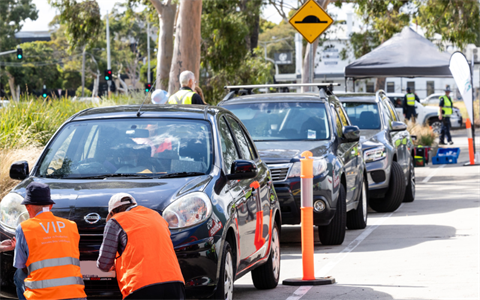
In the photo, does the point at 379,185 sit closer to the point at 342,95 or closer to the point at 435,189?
the point at 342,95

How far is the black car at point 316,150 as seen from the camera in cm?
909

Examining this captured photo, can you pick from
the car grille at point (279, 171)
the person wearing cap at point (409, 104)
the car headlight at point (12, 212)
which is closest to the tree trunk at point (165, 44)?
the person wearing cap at point (409, 104)

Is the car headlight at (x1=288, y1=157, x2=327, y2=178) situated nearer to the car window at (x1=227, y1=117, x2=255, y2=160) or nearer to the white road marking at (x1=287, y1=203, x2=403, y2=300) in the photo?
the white road marking at (x1=287, y1=203, x2=403, y2=300)

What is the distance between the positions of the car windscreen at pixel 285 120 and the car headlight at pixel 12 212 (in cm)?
492

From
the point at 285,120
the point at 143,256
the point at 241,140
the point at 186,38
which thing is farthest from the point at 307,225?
the point at 186,38

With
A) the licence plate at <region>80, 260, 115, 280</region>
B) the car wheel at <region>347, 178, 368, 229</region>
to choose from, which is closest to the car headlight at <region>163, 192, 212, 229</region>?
the licence plate at <region>80, 260, 115, 280</region>

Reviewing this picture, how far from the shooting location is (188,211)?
210 inches

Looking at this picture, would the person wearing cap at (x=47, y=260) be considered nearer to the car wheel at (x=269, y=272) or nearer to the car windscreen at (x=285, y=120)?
the car wheel at (x=269, y=272)

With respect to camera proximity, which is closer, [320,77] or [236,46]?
[236,46]

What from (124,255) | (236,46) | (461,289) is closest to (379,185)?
(461,289)

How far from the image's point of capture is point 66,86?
91.7 meters

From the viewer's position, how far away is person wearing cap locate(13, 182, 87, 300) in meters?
4.35

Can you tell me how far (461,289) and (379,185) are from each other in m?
5.73

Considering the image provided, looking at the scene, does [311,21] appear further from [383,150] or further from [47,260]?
[47,260]
